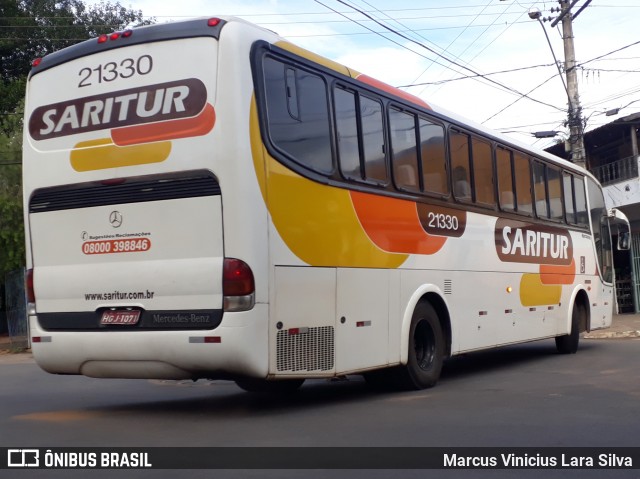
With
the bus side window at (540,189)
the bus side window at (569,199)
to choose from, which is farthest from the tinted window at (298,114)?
the bus side window at (569,199)

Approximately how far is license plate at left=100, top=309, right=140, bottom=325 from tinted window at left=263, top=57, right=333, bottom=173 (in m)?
2.07

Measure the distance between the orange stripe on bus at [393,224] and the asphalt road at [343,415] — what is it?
172 centimetres

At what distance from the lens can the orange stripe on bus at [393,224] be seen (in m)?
9.37

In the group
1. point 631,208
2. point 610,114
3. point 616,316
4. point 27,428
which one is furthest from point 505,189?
point 631,208

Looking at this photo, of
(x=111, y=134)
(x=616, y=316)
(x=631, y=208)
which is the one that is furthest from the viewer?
(x=631, y=208)

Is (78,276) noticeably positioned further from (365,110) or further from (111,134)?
(365,110)

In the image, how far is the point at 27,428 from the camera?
26.1 ft

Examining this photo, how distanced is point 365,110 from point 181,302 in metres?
3.28

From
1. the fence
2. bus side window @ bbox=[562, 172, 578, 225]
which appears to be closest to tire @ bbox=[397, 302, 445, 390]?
bus side window @ bbox=[562, 172, 578, 225]

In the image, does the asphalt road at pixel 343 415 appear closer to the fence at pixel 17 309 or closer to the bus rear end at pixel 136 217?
the bus rear end at pixel 136 217

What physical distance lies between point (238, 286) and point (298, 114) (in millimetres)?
1901

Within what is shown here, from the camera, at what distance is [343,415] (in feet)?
27.5

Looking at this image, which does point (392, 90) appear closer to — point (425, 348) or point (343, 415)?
point (425, 348)

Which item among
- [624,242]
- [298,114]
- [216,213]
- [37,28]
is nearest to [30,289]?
[216,213]
